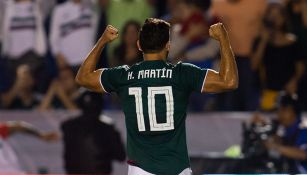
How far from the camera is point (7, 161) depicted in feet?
31.4

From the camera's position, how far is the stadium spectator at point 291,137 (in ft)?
32.7

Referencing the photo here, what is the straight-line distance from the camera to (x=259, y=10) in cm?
1121

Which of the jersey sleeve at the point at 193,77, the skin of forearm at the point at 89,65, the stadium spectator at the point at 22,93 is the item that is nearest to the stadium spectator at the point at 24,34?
the stadium spectator at the point at 22,93

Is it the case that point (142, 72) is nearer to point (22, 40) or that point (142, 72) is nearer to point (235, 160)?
point (235, 160)

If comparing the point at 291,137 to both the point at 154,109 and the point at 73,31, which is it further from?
the point at 154,109

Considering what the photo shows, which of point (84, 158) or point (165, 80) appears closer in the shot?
point (165, 80)

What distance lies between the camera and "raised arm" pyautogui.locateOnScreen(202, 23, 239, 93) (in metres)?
5.85

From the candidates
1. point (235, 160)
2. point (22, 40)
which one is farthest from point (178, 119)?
point (22, 40)

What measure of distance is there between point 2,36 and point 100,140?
2193 mm

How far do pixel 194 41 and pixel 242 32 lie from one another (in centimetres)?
55

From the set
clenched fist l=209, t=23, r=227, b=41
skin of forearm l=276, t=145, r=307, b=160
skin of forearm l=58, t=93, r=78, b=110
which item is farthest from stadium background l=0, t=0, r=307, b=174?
clenched fist l=209, t=23, r=227, b=41

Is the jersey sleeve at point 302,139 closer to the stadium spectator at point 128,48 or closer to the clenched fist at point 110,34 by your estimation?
the stadium spectator at point 128,48

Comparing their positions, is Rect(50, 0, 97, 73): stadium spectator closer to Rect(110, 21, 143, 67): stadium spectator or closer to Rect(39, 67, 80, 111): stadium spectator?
Rect(39, 67, 80, 111): stadium spectator

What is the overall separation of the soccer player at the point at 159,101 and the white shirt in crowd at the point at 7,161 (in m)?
3.58
